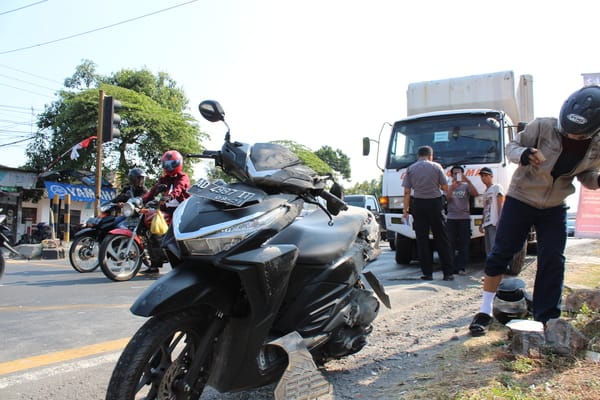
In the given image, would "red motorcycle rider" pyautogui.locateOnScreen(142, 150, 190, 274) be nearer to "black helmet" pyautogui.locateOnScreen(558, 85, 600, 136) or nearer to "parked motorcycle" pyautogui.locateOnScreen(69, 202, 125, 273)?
"parked motorcycle" pyautogui.locateOnScreen(69, 202, 125, 273)

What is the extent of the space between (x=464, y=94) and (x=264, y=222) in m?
8.53

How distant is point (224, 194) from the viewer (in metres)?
2.30

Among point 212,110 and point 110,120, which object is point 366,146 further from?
point 212,110

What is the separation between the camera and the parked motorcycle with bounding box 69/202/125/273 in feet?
24.2

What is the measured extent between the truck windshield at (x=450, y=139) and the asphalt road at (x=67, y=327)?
199cm

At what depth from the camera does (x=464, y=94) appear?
9.66 metres

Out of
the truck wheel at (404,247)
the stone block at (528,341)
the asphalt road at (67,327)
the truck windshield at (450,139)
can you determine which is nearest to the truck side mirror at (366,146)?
the truck windshield at (450,139)

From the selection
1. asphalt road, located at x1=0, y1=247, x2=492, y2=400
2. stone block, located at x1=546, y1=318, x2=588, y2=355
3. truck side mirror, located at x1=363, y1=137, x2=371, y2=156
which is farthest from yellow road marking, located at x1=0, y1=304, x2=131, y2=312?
truck side mirror, located at x1=363, y1=137, x2=371, y2=156

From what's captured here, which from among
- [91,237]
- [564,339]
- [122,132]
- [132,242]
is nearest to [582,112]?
[564,339]

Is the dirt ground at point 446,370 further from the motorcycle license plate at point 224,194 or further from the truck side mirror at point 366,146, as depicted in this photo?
the truck side mirror at point 366,146

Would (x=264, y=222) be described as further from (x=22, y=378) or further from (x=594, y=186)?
(x=594, y=186)

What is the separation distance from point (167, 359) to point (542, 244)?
271cm

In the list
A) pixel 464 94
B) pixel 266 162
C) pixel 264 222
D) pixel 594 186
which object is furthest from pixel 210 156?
pixel 464 94

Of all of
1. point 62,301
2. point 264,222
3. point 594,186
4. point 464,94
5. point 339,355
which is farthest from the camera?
Result: point 464,94
